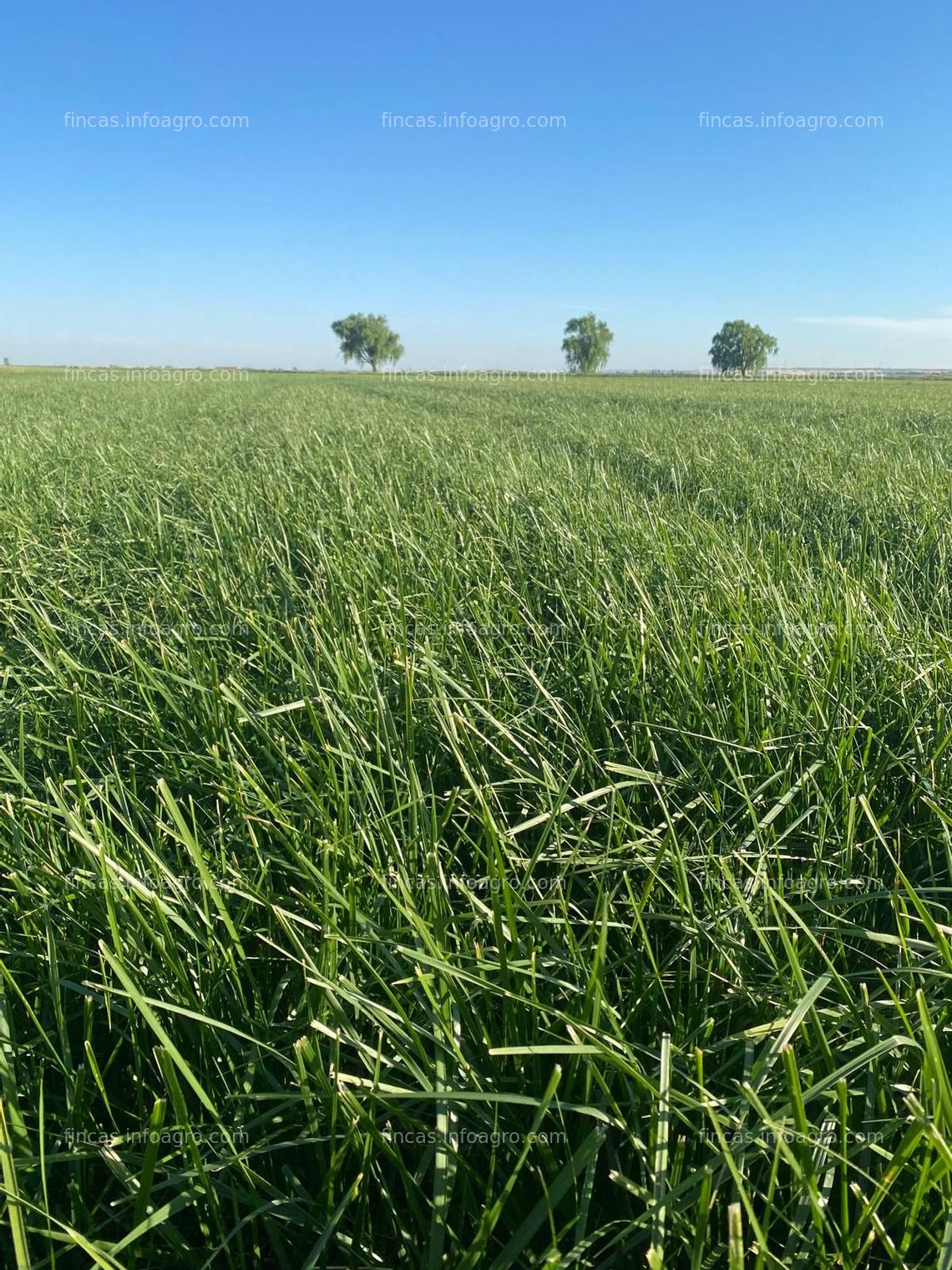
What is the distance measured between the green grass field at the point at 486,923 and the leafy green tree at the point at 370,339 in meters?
101

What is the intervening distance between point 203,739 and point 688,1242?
104 cm

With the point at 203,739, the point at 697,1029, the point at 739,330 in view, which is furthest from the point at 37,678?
the point at 739,330

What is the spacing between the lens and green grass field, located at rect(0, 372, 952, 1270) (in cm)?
65

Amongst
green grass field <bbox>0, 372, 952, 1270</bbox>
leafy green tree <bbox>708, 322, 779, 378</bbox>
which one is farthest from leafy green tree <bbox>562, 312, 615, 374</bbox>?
green grass field <bbox>0, 372, 952, 1270</bbox>

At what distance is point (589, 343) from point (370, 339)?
28855mm

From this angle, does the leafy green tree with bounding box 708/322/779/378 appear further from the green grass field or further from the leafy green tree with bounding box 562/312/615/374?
the green grass field

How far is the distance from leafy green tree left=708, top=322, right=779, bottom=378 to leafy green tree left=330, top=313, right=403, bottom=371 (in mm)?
42362

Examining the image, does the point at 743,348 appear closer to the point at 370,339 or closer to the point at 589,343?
the point at 589,343

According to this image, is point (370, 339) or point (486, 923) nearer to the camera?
point (486, 923)

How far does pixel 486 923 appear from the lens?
0.93 m

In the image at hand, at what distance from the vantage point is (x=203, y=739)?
1329mm

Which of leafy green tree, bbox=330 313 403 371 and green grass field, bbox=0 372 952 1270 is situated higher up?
leafy green tree, bbox=330 313 403 371

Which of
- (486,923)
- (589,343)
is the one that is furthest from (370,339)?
(486,923)

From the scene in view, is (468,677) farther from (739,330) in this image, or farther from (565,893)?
(739,330)
